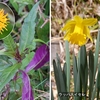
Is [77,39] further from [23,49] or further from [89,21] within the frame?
[23,49]

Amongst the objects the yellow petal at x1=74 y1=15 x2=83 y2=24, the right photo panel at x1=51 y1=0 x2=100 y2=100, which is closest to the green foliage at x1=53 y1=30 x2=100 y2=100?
the right photo panel at x1=51 y1=0 x2=100 y2=100

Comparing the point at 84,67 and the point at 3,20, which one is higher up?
the point at 3,20

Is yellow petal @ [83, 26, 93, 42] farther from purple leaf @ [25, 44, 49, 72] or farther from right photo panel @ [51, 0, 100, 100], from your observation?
purple leaf @ [25, 44, 49, 72]

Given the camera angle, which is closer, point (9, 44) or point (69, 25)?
point (69, 25)

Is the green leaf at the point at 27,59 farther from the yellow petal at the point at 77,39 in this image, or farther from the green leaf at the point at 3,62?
the yellow petal at the point at 77,39

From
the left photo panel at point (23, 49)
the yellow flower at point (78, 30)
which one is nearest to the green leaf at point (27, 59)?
the left photo panel at point (23, 49)

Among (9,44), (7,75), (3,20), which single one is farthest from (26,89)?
(3,20)
